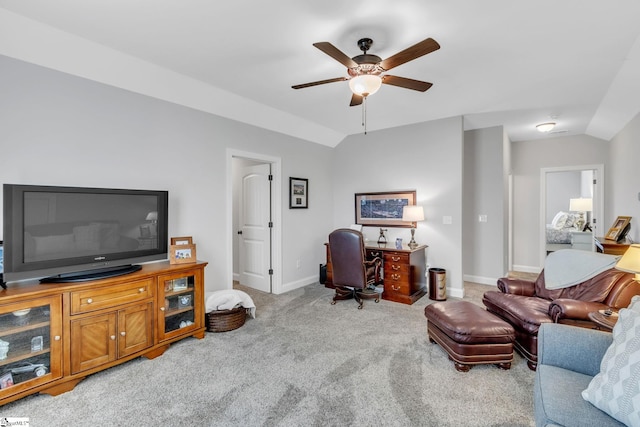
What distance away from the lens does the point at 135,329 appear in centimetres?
247

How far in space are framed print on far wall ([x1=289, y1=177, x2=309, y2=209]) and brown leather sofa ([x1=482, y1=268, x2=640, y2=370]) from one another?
2955 millimetres

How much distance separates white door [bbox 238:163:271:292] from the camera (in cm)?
459

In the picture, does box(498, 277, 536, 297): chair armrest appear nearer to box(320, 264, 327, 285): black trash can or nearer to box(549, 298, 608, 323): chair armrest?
box(549, 298, 608, 323): chair armrest

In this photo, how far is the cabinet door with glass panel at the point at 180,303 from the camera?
2643 millimetres

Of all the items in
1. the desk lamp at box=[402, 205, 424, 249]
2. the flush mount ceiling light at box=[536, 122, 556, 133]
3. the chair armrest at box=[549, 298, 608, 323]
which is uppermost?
the flush mount ceiling light at box=[536, 122, 556, 133]

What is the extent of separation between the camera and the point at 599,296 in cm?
243

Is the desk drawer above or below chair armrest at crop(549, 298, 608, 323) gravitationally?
above

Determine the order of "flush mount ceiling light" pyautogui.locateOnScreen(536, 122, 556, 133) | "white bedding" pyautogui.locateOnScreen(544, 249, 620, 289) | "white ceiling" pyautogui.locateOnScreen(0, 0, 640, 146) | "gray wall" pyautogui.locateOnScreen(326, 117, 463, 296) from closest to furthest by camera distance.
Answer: "white ceiling" pyautogui.locateOnScreen(0, 0, 640, 146), "white bedding" pyautogui.locateOnScreen(544, 249, 620, 289), "gray wall" pyautogui.locateOnScreen(326, 117, 463, 296), "flush mount ceiling light" pyautogui.locateOnScreen(536, 122, 556, 133)

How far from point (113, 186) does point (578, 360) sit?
3.66m

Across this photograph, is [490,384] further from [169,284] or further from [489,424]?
[169,284]

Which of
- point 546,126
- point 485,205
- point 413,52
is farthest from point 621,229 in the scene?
point 413,52

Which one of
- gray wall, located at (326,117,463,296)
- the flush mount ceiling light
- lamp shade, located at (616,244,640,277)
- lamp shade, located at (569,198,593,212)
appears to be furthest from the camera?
lamp shade, located at (569,198,593,212)

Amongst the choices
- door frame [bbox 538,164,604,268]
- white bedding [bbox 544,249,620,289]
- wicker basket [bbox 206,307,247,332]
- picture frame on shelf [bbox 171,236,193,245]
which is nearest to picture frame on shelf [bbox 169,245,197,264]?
picture frame on shelf [bbox 171,236,193,245]

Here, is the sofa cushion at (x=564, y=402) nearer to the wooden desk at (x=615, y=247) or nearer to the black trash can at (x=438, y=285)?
the black trash can at (x=438, y=285)
